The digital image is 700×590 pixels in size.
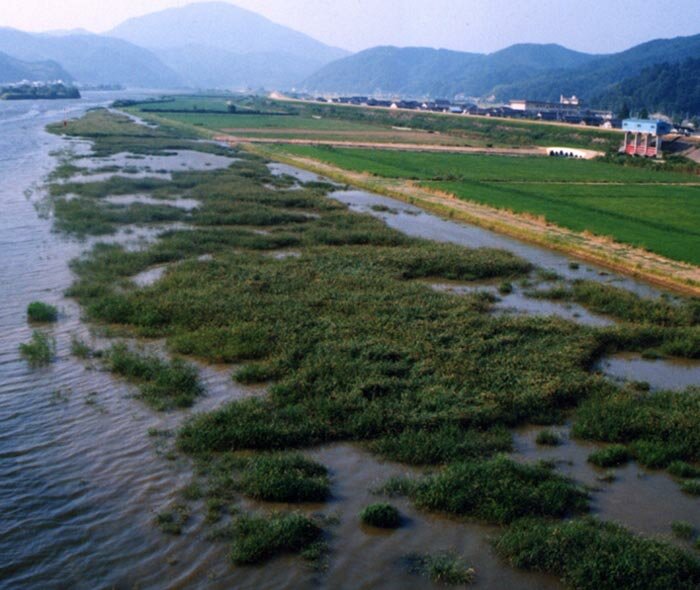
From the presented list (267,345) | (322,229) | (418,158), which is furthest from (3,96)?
(267,345)

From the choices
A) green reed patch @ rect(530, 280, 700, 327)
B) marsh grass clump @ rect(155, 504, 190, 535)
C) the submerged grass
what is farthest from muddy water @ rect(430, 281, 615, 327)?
marsh grass clump @ rect(155, 504, 190, 535)

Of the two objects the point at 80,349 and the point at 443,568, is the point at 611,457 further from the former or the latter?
the point at 80,349

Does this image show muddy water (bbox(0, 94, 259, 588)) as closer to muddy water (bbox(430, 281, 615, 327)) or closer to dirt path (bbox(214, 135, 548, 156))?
muddy water (bbox(430, 281, 615, 327))

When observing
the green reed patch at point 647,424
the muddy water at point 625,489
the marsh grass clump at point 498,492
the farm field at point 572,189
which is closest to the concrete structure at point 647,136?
the farm field at point 572,189

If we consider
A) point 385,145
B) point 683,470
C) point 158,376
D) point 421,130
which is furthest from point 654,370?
point 421,130

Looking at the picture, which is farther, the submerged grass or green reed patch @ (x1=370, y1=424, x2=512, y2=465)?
green reed patch @ (x1=370, y1=424, x2=512, y2=465)

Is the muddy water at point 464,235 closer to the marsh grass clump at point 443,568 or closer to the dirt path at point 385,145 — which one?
the marsh grass clump at point 443,568
